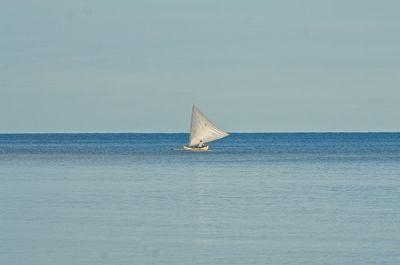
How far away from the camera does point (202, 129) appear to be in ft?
337

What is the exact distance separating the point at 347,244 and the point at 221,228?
4.68 meters

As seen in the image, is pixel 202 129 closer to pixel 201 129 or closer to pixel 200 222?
pixel 201 129

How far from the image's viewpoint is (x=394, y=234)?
25125mm

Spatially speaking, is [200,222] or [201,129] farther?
[201,129]

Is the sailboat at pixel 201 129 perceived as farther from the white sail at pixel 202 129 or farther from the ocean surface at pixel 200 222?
the ocean surface at pixel 200 222

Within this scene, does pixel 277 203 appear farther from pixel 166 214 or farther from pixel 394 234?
pixel 394 234

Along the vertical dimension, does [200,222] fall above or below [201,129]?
below

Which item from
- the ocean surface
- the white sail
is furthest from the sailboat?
the ocean surface

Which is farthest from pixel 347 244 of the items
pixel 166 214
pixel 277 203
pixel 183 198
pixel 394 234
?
pixel 183 198

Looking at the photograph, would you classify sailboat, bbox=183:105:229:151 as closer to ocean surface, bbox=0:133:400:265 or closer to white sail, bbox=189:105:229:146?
white sail, bbox=189:105:229:146

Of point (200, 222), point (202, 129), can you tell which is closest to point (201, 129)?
point (202, 129)

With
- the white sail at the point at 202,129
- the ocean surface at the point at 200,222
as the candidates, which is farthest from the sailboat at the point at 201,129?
the ocean surface at the point at 200,222

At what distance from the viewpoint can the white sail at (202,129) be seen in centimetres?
10162

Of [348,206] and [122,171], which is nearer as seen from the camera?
[348,206]
